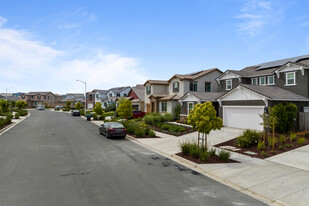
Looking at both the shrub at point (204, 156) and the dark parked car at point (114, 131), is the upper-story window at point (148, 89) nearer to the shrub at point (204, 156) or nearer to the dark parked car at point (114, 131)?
the dark parked car at point (114, 131)

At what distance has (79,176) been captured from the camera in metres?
8.41

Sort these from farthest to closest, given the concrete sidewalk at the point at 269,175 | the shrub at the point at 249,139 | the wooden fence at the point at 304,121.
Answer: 1. the wooden fence at the point at 304,121
2. the shrub at the point at 249,139
3. the concrete sidewalk at the point at 269,175

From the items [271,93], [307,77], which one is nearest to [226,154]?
[271,93]

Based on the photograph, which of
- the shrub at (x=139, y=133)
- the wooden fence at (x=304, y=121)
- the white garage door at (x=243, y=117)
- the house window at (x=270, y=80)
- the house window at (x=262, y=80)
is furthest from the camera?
the house window at (x=262, y=80)

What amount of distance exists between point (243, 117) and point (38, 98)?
108925 millimetres

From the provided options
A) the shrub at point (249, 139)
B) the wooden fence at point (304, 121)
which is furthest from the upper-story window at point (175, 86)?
the shrub at point (249, 139)

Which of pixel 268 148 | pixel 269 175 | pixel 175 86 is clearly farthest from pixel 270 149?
pixel 175 86

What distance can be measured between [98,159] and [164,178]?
444 centimetres

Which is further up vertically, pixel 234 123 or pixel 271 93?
pixel 271 93

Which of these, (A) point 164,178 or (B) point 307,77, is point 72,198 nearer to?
(A) point 164,178

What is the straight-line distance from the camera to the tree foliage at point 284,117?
17.4 m

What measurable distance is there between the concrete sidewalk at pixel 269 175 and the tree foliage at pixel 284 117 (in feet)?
15.9

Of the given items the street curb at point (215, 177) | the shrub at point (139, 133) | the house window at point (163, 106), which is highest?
the house window at point (163, 106)

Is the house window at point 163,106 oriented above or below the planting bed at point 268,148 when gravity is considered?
above
